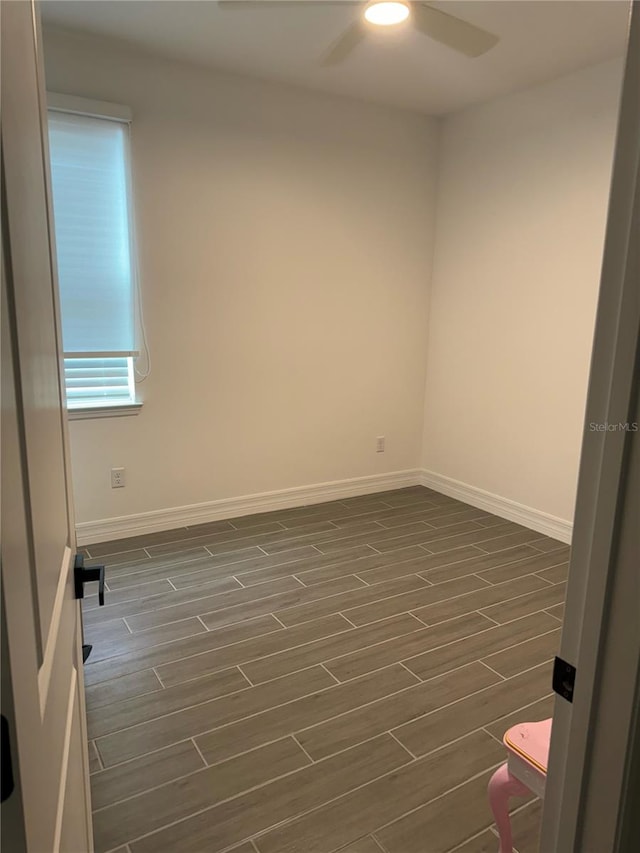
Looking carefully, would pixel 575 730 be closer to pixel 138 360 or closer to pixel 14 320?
pixel 14 320

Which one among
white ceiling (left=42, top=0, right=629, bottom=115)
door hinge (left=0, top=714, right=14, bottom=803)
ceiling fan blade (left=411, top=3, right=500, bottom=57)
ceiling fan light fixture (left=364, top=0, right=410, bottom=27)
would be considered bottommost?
door hinge (left=0, top=714, right=14, bottom=803)

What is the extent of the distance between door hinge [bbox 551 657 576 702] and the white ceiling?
240 centimetres

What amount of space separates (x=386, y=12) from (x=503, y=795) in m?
2.57

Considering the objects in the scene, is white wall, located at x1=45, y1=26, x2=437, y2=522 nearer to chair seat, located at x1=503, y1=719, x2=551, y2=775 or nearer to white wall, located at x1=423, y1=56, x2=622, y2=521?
white wall, located at x1=423, y1=56, x2=622, y2=521

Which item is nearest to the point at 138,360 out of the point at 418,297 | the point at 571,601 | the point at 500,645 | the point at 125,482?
the point at 125,482

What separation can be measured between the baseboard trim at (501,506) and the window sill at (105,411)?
2.36m

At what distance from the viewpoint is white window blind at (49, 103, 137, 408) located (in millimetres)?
3072

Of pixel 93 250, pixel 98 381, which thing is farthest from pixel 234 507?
pixel 93 250

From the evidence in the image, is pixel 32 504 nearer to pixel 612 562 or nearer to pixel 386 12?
pixel 612 562

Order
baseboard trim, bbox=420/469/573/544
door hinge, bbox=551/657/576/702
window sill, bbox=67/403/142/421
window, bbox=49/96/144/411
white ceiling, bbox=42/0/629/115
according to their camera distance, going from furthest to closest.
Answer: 1. baseboard trim, bbox=420/469/573/544
2. window sill, bbox=67/403/142/421
3. window, bbox=49/96/144/411
4. white ceiling, bbox=42/0/629/115
5. door hinge, bbox=551/657/576/702

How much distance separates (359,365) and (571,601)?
11.7 ft

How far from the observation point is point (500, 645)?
99.1 inches

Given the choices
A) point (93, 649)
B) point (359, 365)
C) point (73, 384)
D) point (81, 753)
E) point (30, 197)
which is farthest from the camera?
point (359, 365)

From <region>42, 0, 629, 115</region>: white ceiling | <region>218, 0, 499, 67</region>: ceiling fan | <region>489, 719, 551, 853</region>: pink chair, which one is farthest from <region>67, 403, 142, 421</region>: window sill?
<region>489, 719, 551, 853</region>: pink chair
